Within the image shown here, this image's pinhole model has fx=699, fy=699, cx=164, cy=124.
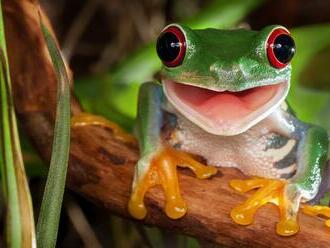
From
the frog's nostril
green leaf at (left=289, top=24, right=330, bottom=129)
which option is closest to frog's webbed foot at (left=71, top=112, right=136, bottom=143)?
the frog's nostril

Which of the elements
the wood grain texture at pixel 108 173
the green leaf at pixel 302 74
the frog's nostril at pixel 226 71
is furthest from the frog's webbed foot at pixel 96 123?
the green leaf at pixel 302 74

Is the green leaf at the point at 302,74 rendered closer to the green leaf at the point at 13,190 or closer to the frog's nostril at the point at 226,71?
the frog's nostril at the point at 226,71

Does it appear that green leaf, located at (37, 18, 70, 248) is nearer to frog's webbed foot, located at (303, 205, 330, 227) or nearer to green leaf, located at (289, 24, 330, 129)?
frog's webbed foot, located at (303, 205, 330, 227)

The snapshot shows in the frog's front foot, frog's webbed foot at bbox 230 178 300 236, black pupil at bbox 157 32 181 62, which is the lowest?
the frog's front foot

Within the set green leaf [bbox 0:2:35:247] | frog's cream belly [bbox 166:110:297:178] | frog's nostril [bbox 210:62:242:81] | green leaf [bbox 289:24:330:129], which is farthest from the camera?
green leaf [bbox 289:24:330:129]

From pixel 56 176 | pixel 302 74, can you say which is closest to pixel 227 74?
pixel 56 176

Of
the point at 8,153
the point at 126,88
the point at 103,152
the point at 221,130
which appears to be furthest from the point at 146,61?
the point at 8,153
